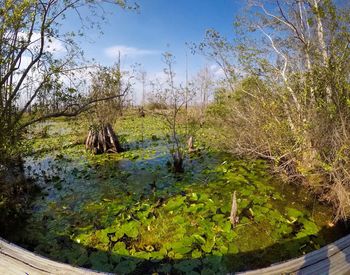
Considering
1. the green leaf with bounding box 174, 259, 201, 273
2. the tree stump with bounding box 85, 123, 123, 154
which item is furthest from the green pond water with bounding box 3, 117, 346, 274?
the tree stump with bounding box 85, 123, 123, 154

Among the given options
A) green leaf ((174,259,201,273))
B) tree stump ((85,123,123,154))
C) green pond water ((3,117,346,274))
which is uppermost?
tree stump ((85,123,123,154))

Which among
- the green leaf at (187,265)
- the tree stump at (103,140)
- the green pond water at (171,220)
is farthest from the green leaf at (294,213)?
the tree stump at (103,140)

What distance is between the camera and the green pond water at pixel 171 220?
401cm

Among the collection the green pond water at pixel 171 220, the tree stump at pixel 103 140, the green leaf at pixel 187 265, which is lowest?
the green leaf at pixel 187 265

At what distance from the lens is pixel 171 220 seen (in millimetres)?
4988

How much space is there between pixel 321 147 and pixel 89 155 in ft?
25.1

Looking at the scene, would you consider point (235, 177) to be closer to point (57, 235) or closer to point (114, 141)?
point (57, 235)

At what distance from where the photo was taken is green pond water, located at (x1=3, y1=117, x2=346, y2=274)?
158 inches

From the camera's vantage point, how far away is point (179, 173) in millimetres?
7664

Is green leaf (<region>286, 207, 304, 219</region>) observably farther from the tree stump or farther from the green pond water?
the tree stump

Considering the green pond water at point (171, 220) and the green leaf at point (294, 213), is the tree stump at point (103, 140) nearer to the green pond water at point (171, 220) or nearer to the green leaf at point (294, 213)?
the green pond water at point (171, 220)

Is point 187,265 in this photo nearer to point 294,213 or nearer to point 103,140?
point 294,213

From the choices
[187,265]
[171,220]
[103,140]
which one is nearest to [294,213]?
[171,220]

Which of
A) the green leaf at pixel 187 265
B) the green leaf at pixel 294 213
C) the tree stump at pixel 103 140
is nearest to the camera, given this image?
the green leaf at pixel 187 265
